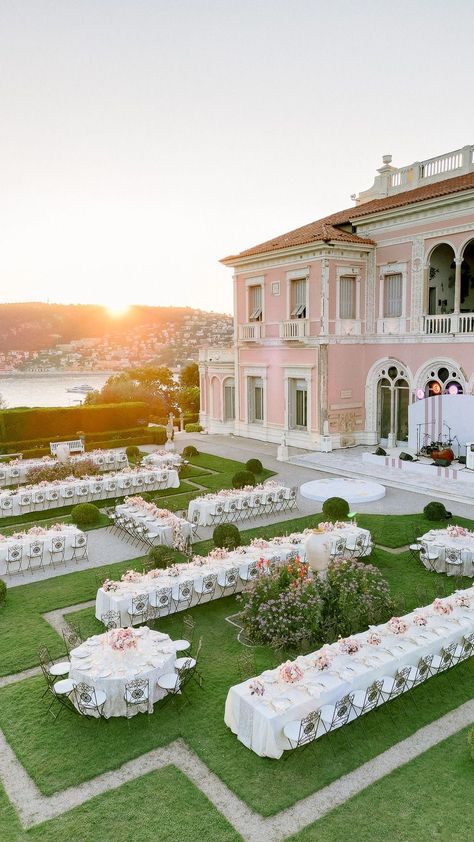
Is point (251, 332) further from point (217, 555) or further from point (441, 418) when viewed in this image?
point (217, 555)

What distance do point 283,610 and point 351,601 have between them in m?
1.34

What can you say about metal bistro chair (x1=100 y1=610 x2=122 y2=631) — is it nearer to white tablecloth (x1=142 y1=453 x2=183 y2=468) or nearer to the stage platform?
white tablecloth (x1=142 y1=453 x2=183 y2=468)

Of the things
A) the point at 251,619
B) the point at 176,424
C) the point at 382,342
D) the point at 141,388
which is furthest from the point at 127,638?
the point at 141,388

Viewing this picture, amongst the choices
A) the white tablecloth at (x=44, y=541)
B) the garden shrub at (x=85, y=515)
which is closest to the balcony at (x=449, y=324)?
the garden shrub at (x=85, y=515)

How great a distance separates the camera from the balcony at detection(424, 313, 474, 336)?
23.2 metres

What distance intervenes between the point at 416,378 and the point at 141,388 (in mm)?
22078

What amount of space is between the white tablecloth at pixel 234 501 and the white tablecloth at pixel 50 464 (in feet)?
24.6

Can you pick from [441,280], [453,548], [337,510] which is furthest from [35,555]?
[441,280]

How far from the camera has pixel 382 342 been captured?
2691cm

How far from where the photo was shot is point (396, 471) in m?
23.0

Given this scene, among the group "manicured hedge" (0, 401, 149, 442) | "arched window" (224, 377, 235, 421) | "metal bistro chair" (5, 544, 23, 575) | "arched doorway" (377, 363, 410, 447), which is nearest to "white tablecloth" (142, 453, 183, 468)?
"metal bistro chair" (5, 544, 23, 575)

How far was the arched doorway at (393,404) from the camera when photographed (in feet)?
87.2

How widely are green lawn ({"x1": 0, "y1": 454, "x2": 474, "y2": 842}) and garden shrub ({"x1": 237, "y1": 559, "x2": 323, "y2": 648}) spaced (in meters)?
0.35

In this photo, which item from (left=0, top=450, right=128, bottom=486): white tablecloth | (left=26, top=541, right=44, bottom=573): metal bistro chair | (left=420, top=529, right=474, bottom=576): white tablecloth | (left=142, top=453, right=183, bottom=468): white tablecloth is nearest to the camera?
(left=420, top=529, right=474, bottom=576): white tablecloth
